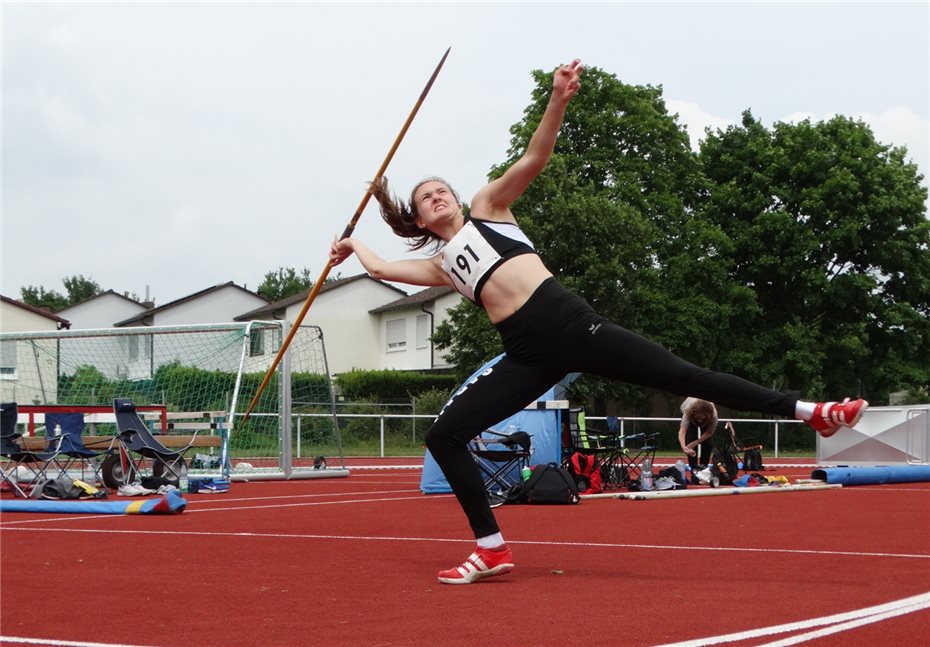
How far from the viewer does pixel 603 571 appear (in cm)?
662

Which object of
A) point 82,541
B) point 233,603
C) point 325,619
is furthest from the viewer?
point 82,541

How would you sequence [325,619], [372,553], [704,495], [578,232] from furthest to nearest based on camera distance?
1. [578,232]
2. [704,495]
3. [372,553]
4. [325,619]

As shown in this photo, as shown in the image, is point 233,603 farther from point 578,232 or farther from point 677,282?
point 677,282

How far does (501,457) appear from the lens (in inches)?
539

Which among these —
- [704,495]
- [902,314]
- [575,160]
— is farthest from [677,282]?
[704,495]

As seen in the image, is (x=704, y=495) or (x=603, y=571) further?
(x=704, y=495)

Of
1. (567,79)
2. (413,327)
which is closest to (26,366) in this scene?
(567,79)

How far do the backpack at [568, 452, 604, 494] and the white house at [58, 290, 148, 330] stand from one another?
7000 centimetres

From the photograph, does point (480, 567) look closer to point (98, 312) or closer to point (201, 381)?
point (201, 381)

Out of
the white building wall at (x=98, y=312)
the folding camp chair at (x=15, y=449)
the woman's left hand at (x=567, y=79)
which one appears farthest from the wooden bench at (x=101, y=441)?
the white building wall at (x=98, y=312)

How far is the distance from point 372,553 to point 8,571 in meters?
2.17

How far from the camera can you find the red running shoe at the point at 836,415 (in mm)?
5727

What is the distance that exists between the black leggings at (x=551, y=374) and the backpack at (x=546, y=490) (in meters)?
6.77

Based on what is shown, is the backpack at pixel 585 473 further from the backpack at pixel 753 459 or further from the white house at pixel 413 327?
the white house at pixel 413 327
